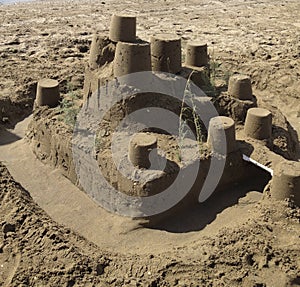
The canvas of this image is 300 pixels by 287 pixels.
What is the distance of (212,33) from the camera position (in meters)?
12.1

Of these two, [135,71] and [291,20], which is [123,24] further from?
[291,20]

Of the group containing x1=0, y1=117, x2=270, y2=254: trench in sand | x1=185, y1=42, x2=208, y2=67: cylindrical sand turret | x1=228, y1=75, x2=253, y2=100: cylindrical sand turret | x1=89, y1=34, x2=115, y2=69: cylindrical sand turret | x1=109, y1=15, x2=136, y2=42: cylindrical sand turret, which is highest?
x1=109, y1=15, x2=136, y2=42: cylindrical sand turret

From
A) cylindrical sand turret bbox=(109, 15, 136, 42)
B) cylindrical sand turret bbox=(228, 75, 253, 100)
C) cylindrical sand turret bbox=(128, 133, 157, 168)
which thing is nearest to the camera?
cylindrical sand turret bbox=(128, 133, 157, 168)

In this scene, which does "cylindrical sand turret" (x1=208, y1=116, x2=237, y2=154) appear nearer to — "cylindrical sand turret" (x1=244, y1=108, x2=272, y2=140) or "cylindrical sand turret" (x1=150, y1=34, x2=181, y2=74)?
"cylindrical sand turret" (x1=244, y1=108, x2=272, y2=140)

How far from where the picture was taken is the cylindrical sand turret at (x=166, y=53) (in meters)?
6.54

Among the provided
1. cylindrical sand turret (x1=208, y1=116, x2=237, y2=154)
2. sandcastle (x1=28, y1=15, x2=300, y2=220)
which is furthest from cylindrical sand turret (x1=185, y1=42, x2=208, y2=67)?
cylindrical sand turret (x1=208, y1=116, x2=237, y2=154)

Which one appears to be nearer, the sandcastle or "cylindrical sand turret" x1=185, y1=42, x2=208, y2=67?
the sandcastle

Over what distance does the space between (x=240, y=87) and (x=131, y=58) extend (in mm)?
1794

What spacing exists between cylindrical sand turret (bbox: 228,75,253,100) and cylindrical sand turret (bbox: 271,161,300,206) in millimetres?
1803

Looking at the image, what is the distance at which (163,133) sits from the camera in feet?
20.8

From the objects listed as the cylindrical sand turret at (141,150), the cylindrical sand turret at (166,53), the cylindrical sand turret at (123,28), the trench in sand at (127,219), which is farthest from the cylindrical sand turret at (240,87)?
the cylindrical sand turret at (141,150)

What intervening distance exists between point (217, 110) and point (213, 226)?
1.97 metres

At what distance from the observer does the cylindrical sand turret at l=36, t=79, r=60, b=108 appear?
7089 mm

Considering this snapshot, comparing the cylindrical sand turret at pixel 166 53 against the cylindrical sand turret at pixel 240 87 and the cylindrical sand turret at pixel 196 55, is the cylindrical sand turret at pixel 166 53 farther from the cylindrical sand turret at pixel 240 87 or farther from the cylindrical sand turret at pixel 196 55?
the cylindrical sand turret at pixel 240 87
